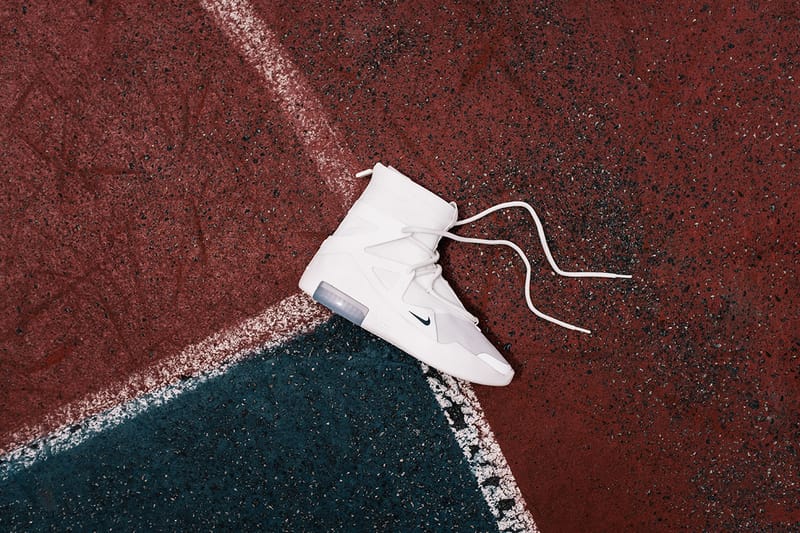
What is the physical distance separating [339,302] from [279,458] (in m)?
0.80

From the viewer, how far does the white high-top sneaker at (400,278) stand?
2.23m

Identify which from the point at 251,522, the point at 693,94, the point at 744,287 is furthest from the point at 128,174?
the point at 744,287

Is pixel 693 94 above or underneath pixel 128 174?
underneath

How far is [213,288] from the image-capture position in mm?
2457

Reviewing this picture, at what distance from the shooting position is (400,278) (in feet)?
7.48

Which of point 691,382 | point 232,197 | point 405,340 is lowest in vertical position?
point 691,382

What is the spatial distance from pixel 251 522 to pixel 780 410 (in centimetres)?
237

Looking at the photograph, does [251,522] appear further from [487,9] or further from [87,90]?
[487,9]

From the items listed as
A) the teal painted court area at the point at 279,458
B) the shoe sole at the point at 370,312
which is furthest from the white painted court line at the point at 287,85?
the teal painted court area at the point at 279,458

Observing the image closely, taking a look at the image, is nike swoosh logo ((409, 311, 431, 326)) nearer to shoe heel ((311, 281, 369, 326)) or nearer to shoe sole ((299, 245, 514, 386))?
shoe sole ((299, 245, 514, 386))

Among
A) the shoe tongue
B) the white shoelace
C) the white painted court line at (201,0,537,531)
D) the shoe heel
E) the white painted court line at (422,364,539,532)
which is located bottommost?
the white painted court line at (422,364,539,532)

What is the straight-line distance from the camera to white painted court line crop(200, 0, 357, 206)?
2439 mm

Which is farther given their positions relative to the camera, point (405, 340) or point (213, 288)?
point (213, 288)

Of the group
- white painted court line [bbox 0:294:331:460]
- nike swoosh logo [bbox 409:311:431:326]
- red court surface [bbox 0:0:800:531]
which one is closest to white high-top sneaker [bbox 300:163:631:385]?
nike swoosh logo [bbox 409:311:431:326]
